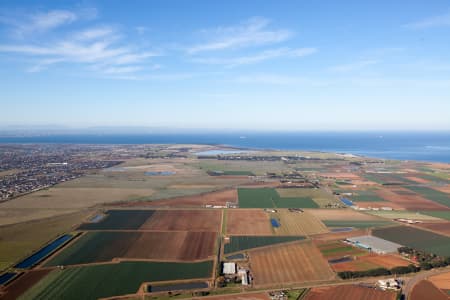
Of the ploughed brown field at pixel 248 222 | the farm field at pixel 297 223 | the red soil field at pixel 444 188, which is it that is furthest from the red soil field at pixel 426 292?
the red soil field at pixel 444 188

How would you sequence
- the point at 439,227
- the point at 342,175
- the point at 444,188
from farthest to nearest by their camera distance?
the point at 342,175, the point at 444,188, the point at 439,227

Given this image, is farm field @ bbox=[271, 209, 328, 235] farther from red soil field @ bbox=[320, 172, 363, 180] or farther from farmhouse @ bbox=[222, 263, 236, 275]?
red soil field @ bbox=[320, 172, 363, 180]

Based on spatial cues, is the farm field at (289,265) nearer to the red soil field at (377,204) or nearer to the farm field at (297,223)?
the farm field at (297,223)

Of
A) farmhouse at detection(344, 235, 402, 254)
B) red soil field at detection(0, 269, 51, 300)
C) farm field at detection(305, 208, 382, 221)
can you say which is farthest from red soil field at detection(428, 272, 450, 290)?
red soil field at detection(0, 269, 51, 300)

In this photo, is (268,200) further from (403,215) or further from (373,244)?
(373,244)

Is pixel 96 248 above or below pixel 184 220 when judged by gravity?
below

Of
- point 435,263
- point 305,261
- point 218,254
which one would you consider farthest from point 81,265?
point 435,263

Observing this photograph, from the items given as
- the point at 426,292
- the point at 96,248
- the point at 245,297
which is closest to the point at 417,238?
the point at 426,292
